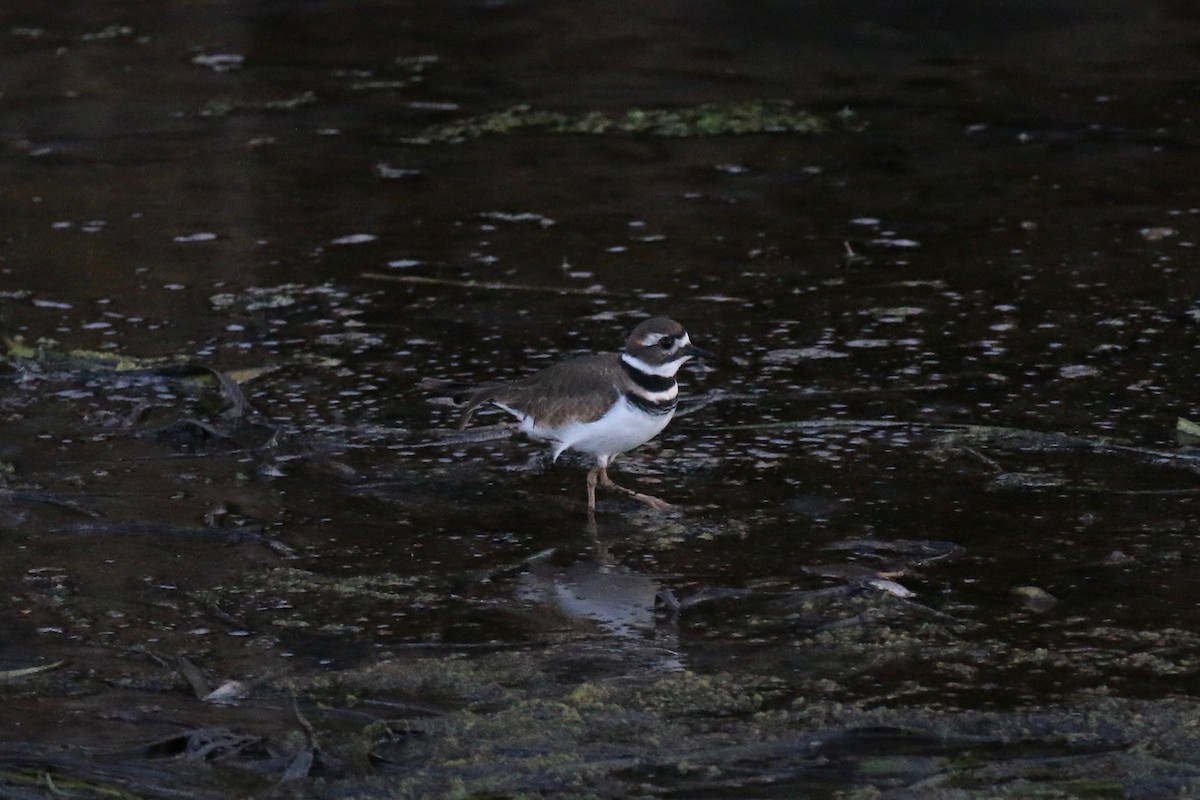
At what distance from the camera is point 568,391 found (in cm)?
753

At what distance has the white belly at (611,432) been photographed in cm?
732

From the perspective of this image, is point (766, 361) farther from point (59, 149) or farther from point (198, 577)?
point (59, 149)

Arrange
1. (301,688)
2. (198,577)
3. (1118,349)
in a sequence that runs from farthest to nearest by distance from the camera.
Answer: (1118,349)
(198,577)
(301,688)

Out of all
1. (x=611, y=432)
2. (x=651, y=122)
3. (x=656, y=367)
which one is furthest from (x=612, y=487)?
(x=651, y=122)

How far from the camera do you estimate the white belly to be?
7316 millimetres

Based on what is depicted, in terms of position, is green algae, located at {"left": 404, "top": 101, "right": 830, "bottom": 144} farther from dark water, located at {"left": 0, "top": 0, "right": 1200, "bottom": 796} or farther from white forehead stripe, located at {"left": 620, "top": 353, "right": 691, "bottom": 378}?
white forehead stripe, located at {"left": 620, "top": 353, "right": 691, "bottom": 378}

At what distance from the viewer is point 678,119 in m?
13.3

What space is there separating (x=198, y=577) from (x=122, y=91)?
867 cm

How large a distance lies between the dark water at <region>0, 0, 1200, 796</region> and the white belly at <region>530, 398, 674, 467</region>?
0.25 meters

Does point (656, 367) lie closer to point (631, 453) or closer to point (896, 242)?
point (631, 453)

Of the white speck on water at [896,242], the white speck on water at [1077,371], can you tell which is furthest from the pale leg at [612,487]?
the white speck on water at [896,242]

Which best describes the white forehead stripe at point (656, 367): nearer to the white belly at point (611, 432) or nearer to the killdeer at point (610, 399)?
the killdeer at point (610, 399)

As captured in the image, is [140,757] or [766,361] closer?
[140,757]

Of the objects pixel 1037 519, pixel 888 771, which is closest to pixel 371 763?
pixel 888 771
